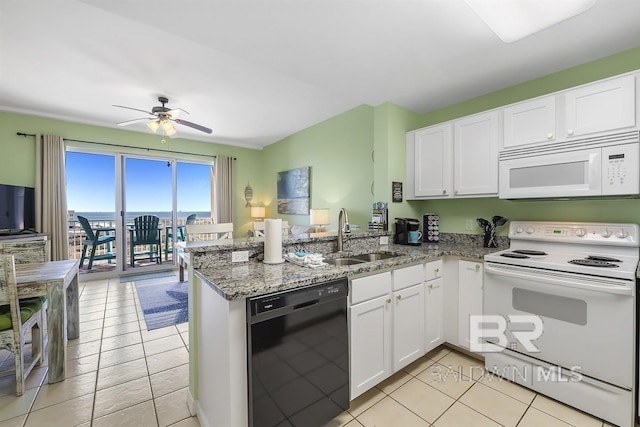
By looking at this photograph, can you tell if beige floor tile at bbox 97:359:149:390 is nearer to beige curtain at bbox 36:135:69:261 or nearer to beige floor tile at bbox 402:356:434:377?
beige floor tile at bbox 402:356:434:377

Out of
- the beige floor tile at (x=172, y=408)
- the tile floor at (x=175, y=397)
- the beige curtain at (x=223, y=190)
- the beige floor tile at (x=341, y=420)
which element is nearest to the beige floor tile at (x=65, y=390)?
the tile floor at (x=175, y=397)

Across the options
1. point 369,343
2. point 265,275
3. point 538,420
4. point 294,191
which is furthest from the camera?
point 294,191

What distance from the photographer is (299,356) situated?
53.1 inches

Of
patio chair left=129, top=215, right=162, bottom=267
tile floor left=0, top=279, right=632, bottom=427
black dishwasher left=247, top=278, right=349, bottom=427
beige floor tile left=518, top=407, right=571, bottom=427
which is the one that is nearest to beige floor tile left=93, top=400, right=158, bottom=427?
tile floor left=0, top=279, right=632, bottom=427

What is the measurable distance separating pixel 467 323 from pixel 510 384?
0.46 metres

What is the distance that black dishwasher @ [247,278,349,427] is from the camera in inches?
48.0

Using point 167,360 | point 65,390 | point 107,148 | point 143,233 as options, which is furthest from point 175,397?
point 107,148

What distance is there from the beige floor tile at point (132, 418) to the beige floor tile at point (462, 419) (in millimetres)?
1724

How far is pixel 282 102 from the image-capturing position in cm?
353

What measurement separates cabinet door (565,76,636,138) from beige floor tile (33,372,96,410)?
3.94 metres

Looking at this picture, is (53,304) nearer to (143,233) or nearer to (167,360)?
(167,360)

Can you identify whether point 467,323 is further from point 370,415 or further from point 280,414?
point 280,414

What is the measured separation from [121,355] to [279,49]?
291cm

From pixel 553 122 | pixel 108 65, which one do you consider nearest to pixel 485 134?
pixel 553 122
